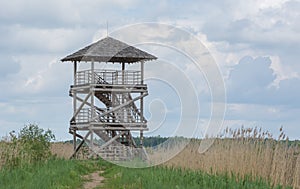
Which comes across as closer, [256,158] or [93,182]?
[256,158]

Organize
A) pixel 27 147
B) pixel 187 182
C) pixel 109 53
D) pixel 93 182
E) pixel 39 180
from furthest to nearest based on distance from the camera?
pixel 109 53
pixel 27 147
pixel 93 182
pixel 39 180
pixel 187 182

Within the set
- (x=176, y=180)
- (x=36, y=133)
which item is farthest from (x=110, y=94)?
(x=176, y=180)

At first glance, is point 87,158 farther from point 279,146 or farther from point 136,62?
point 279,146

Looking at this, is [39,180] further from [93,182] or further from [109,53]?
[109,53]

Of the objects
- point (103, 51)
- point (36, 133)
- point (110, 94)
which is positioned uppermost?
point (103, 51)

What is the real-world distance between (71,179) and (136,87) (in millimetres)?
16929

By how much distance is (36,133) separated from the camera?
2762 cm

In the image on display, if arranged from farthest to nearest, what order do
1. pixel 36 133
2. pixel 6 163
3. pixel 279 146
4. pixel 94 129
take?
pixel 94 129 → pixel 36 133 → pixel 6 163 → pixel 279 146

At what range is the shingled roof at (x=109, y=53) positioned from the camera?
34787 millimetres

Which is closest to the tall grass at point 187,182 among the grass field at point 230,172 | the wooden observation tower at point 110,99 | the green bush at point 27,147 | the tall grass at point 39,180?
the grass field at point 230,172

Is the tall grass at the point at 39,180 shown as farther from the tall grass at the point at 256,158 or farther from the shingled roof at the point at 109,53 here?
the shingled roof at the point at 109,53

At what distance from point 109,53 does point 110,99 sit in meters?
2.46

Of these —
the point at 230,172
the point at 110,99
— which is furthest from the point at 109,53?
the point at 230,172

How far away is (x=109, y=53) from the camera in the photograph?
35062 mm
